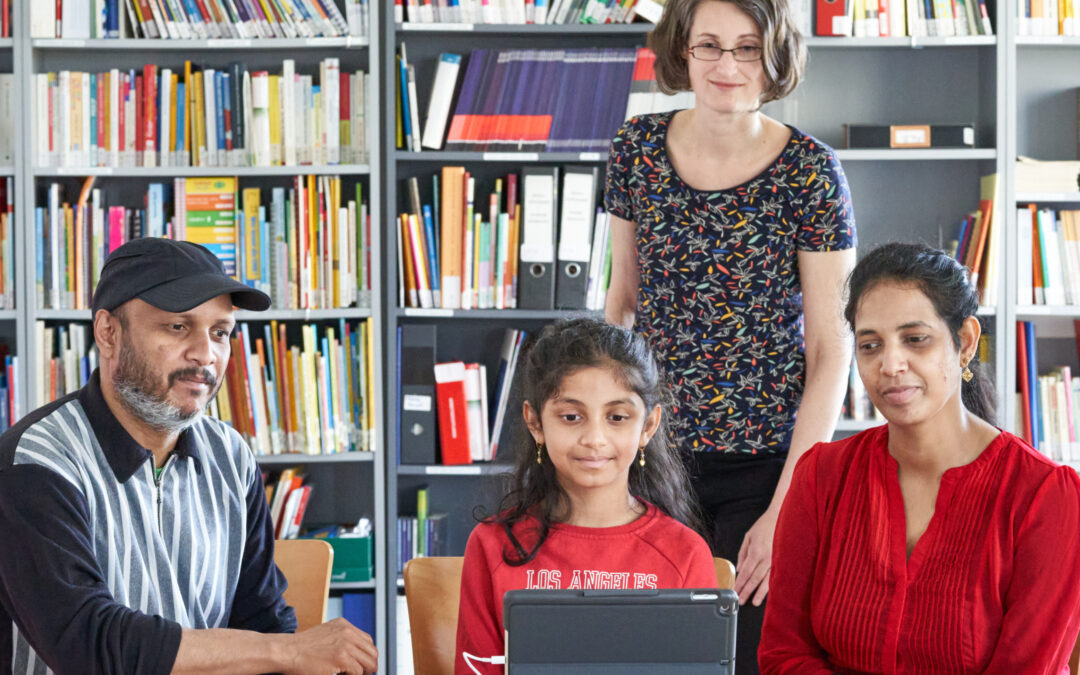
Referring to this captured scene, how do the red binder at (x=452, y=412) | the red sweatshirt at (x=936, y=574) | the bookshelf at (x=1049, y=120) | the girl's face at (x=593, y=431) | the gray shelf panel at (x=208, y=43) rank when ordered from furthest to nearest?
the bookshelf at (x=1049, y=120) → the red binder at (x=452, y=412) → the gray shelf panel at (x=208, y=43) → the girl's face at (x=593, y=431) → the red sweatshirt at (x=936, y=574)

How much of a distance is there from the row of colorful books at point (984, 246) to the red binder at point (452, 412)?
1.43m

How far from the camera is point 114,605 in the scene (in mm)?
1256

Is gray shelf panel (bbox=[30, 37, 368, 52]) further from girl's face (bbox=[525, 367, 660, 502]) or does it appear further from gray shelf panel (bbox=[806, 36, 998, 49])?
girl's face (bbox=[525, 367, 660, 502])

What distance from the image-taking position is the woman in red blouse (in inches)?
46.0

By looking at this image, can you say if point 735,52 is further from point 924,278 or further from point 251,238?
point 251,238

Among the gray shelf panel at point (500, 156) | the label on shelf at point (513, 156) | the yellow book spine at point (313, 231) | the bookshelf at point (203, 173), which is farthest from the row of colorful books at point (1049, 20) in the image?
the yellow book spine at point (313, 231)

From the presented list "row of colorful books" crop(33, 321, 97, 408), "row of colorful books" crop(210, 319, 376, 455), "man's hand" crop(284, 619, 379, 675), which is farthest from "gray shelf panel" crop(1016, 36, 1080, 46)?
"row of colorful books" crop(33, 321, 97, 408)

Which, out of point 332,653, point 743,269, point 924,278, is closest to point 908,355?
point 924,278

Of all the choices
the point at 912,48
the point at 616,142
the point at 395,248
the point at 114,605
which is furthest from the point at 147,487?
the point at 912,48

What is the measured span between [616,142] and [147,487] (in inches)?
37.0

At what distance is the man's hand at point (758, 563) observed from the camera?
1.57 meters

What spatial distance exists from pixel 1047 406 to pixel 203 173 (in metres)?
2.49

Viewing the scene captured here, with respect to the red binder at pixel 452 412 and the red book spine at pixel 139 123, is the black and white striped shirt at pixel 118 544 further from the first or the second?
the red book spine at pixel 139 123

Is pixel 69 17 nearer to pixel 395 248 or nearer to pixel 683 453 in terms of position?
pixel 395 248
